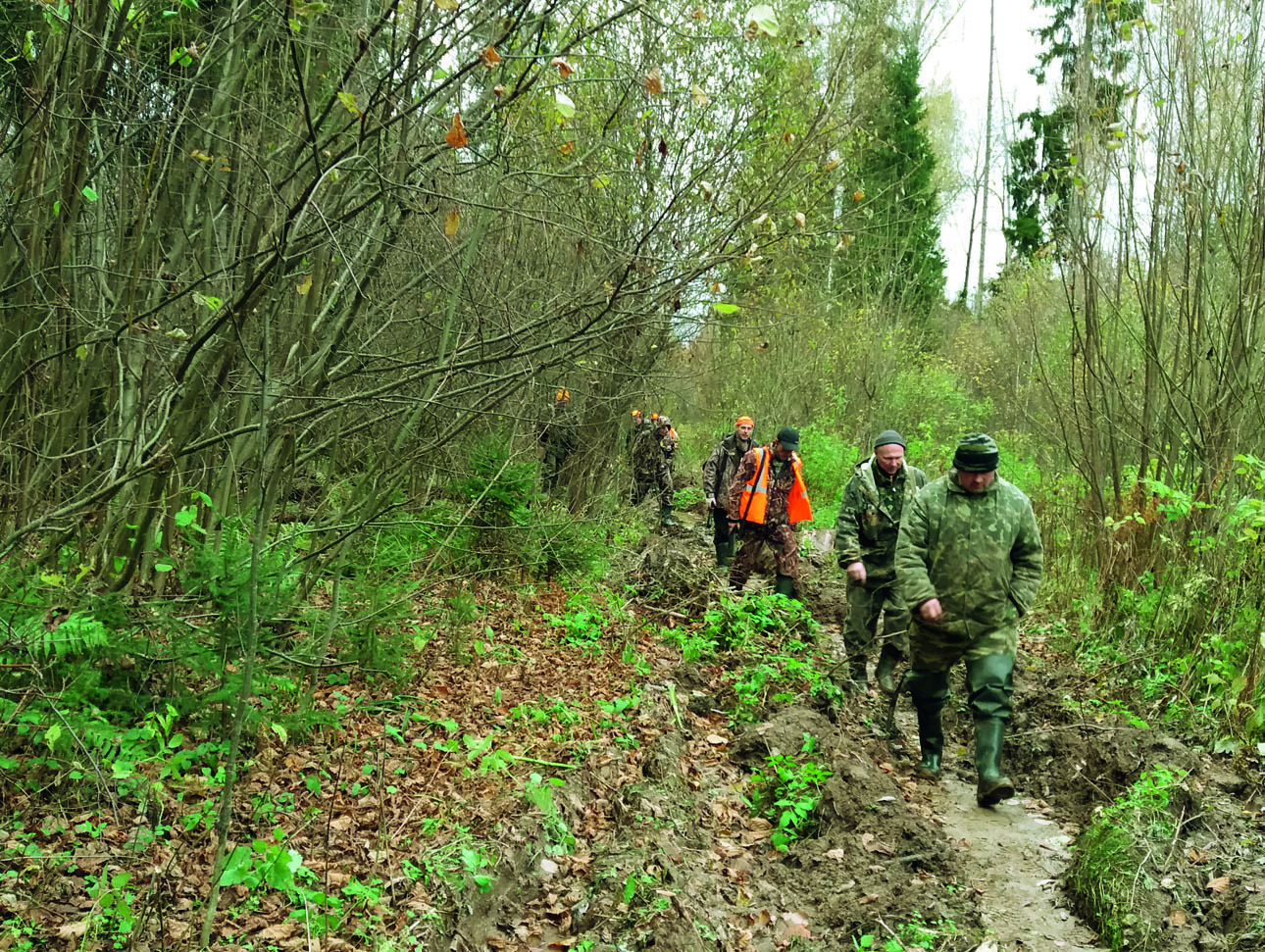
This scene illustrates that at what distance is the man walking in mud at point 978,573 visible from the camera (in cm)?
584

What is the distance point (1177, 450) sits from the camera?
8477mm

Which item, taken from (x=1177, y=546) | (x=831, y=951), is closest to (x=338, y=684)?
(x=831, y=951)

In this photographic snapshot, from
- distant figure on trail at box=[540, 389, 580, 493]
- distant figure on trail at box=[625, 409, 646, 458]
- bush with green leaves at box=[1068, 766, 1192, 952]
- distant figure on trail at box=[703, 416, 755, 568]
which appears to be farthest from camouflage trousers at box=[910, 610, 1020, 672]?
distant figure on trail at box=[625, 409, 646, 458]

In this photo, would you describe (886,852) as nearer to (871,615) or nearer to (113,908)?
(871,615)

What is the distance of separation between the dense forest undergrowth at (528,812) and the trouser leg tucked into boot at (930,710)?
0.16 m

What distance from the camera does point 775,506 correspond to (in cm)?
912

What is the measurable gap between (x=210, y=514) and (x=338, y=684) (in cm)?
140

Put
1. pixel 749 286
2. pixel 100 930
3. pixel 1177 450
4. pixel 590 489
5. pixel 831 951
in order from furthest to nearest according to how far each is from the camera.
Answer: pixel 749 286 < pixel 590 489 < pixel 1177 450 < pixel 831 951 < pixel 100 930

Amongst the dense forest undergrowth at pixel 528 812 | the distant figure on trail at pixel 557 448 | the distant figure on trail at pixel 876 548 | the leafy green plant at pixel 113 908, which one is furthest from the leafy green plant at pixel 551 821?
the distant figure on trail at pixel 557 448

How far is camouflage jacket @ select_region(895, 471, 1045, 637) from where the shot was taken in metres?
5.93

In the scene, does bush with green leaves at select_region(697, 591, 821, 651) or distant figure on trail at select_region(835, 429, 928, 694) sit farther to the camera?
bush with green leaves at select_region(697, 591, 821, 651)

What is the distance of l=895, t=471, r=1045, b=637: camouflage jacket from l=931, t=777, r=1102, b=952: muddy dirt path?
111 centimetres

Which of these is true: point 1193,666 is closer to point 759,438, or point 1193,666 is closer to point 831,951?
point 831,951

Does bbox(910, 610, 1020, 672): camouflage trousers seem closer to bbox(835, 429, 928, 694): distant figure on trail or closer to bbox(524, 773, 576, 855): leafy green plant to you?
bbox(835, 429, 928, 694): distant figure on trail
